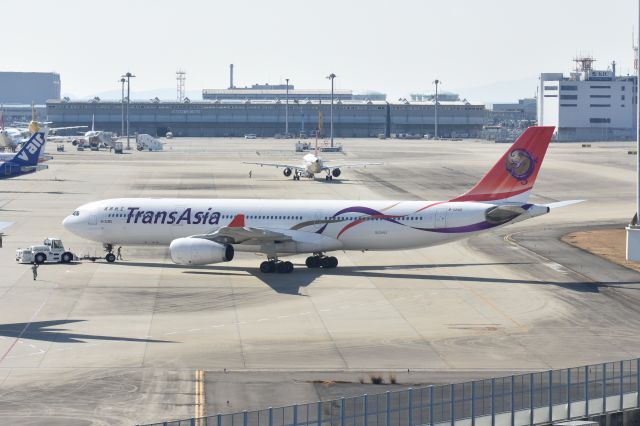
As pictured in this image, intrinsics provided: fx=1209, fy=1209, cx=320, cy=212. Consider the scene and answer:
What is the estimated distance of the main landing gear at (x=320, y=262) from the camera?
72500mm

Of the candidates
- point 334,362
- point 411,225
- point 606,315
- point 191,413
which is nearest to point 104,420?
point 191,413

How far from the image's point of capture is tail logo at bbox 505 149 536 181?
235 ft

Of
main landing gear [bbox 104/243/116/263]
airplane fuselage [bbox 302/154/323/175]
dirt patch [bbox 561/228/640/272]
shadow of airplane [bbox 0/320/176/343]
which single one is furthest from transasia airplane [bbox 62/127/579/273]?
airplane fuselage [bbox 302/154/323/175]

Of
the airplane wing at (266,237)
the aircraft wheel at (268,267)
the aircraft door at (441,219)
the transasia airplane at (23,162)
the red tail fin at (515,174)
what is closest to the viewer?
the airplane wing at (266,237)

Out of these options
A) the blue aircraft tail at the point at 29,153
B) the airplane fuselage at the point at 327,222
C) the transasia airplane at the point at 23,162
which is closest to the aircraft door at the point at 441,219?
the airplane fuselage at the point at 327,222

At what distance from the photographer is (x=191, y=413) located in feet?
131

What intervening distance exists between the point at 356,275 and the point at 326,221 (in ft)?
11.9

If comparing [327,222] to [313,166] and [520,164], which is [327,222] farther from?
[313,166]

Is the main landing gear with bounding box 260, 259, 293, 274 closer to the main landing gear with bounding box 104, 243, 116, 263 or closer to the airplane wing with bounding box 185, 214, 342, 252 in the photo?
the airplane wing with bounding box 185, 214, 342, 252

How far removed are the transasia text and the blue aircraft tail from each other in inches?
1894

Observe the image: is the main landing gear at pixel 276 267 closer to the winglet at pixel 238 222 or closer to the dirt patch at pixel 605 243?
the winglet at pixel 238 222

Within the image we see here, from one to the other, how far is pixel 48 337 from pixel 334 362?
12.8 metres

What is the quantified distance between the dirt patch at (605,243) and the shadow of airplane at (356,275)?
8.79 m

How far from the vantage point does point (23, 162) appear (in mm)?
117438
